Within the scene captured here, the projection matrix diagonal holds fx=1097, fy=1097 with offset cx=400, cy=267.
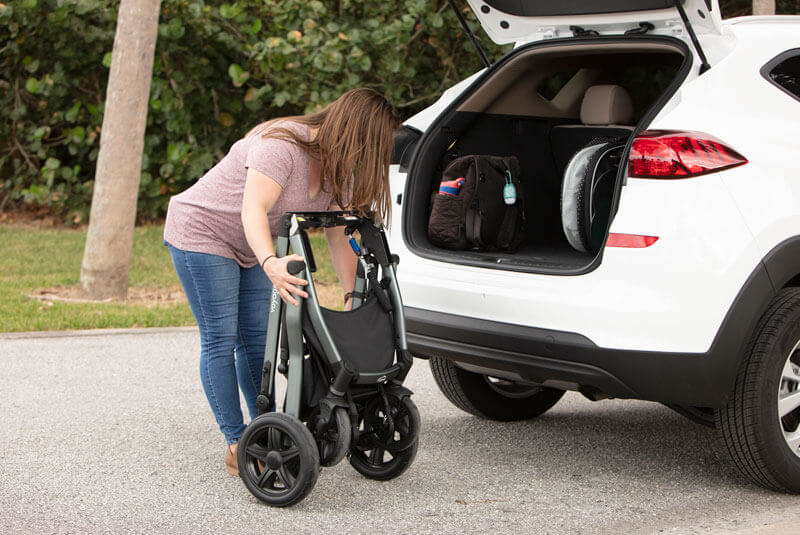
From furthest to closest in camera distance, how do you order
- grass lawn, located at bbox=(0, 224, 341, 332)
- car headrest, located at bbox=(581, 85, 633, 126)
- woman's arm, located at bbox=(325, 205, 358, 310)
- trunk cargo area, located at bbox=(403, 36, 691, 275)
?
grass lawn, located at bbox=(0, 224, 341, 332), car headrest, located at bbox=(581, 85, 633, 126), trunk cargo area, located at bbox=(403, 36, 691, 275), woman's arm, located at bbox=(325, 205, 358, 310)

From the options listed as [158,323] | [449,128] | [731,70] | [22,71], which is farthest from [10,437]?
[22,71]

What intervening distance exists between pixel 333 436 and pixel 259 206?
857mm

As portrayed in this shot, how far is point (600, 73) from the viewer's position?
5438 millimetres

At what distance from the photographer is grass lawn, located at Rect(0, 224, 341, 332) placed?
299 inches

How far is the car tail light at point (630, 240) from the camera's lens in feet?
12.2

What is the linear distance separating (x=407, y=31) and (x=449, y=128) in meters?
5.89

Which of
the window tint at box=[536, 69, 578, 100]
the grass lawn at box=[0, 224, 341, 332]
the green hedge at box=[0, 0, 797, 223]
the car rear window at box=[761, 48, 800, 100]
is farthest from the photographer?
the green hedge at box=[0, 0, 797, 223]

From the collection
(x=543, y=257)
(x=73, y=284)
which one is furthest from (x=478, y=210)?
(x=73, y=284)

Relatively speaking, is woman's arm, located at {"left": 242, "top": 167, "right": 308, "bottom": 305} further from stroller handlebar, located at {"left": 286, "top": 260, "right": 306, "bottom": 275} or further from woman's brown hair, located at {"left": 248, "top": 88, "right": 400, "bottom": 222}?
woman's brown hair, located at {"left": 248, "top": 88, "right": 400, "bottom": 222}

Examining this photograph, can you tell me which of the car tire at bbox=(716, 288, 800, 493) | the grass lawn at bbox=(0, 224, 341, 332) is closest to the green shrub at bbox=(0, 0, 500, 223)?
the grass lawn at bbox=(0, 224, 341, 332)

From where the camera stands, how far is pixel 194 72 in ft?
40.7

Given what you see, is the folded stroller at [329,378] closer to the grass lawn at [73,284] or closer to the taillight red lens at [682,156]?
the taillight red lens at [682,156]

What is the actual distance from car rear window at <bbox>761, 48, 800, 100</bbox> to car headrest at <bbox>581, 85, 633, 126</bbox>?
40.2 inches

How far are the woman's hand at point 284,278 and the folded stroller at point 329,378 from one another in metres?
0.03
